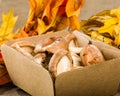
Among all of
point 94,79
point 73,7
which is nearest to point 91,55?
point 94,79

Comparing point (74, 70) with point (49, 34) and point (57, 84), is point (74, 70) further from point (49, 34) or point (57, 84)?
point (49, 34)

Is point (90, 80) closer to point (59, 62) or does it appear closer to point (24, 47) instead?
point (59, 62)

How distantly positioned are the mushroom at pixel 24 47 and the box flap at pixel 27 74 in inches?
0.9

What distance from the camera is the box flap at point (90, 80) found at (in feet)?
3.19

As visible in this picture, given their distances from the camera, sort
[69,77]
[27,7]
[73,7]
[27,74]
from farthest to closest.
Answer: [27,7]
[73,7]
[27,74]
[69,77]

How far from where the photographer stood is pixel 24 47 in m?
1.15

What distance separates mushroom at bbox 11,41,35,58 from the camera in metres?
1.11

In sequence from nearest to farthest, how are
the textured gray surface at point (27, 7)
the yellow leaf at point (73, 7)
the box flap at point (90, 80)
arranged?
the box flap at point (90, 80) → the yellow leaf at point (73, 7) → the textured gray surface at point (27, 7)

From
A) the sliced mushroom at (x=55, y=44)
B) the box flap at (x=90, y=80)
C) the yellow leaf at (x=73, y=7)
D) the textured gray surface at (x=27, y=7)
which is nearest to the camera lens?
the box flap at (x=90, y=80)

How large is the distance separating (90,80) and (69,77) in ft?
0.25

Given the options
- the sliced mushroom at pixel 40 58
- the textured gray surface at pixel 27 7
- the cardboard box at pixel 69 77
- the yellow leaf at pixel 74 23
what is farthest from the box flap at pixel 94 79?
the textured gray surface at pixel 27 7

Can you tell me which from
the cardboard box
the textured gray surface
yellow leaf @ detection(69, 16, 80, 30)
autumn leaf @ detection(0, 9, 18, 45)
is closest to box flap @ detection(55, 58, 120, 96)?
the cardboard box

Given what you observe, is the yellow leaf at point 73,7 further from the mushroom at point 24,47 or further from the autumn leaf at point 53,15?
the mushroom at point 24,47

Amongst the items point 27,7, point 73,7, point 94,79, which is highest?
point 73,7
